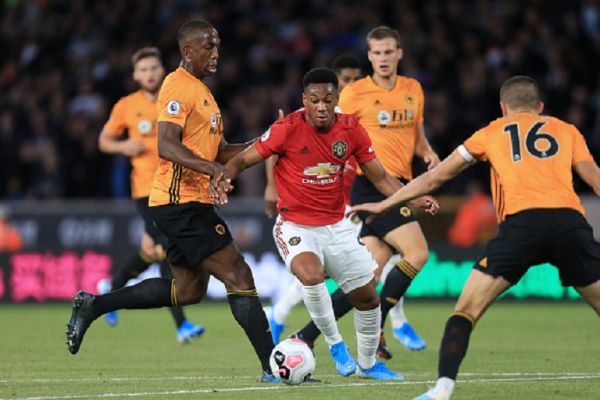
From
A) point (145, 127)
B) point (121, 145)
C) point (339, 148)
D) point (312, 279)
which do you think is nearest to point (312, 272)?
point (312, 279)

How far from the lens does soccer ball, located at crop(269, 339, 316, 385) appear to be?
8352mm

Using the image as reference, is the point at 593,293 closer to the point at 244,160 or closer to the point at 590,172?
the point at 590,172

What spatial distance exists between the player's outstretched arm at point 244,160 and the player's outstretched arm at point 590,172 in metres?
2.25

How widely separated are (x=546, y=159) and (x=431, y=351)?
14.3 ft

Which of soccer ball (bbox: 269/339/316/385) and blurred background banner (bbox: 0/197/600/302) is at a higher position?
soccer ball (bbox: 269/339/316/385)

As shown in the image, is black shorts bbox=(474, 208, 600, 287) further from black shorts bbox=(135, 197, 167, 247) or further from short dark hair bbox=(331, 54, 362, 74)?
black shorts bbox=(135, 197, 167, 247)

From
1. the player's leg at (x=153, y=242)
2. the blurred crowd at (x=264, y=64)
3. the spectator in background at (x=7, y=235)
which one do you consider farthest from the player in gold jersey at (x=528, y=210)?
the spectator in background at (x=7, y=235)

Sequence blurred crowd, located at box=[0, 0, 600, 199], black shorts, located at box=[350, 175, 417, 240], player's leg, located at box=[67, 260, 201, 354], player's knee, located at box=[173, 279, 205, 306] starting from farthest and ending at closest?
1. blurred crowd, located at box=[0, 0, 600, 199]
2. black shorts, located at box=[350, 175, 417, 240]
3. player's leg, located at box=[67, 260, 201, 354]
4. player's knee, located at box=[173, 279, 205, 306]

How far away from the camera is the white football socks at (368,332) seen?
896 centimetres

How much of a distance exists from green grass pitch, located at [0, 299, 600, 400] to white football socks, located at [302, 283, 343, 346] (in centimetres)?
34

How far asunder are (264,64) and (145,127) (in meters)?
8.48

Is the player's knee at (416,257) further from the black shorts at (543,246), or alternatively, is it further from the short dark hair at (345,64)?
the black shorts at (543,246)

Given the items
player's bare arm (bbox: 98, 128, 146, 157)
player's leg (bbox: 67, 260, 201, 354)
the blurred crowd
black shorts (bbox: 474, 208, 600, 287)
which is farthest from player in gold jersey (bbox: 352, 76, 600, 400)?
the blurred crowd

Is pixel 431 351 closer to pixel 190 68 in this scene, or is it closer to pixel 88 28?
pixel 190 68
